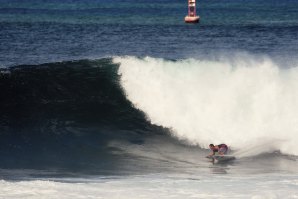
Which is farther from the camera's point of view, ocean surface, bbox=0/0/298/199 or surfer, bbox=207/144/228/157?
surfer, bbox=207/144/228/157

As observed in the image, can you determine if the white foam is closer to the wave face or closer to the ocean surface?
the ocean surface

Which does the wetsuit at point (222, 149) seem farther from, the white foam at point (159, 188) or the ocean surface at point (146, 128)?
the white foam at point (159, 188)

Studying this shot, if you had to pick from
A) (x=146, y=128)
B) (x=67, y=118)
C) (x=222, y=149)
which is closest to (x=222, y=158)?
(x=222, y=149)

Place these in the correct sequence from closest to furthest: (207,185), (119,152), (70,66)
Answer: (207,185)
(119,152)
(70,66)

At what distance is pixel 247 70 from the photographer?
1326 inches

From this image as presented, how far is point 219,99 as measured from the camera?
31.6 meters

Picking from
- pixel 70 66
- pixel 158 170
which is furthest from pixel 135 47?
pixel 158 170

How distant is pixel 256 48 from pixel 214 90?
21.6 meters

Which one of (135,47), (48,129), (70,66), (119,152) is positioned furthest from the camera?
(135,47)

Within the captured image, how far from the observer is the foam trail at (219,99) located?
95.9 feet

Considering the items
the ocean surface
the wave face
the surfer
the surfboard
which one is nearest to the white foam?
the ocean surface

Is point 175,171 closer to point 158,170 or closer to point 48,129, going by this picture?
point 158,170

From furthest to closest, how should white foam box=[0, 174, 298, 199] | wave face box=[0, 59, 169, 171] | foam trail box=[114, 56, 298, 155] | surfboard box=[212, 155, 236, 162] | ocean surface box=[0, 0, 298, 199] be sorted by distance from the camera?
foam trail box=[114, 56, 298, 155], wave face box=[0, 59, 169, 171], surfboard box=[212, 155, 236, 162], ocean surface box=[0, 0, 298, 199], white foam box=[0, 174, 298, 199]

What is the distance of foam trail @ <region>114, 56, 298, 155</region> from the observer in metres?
29.2
